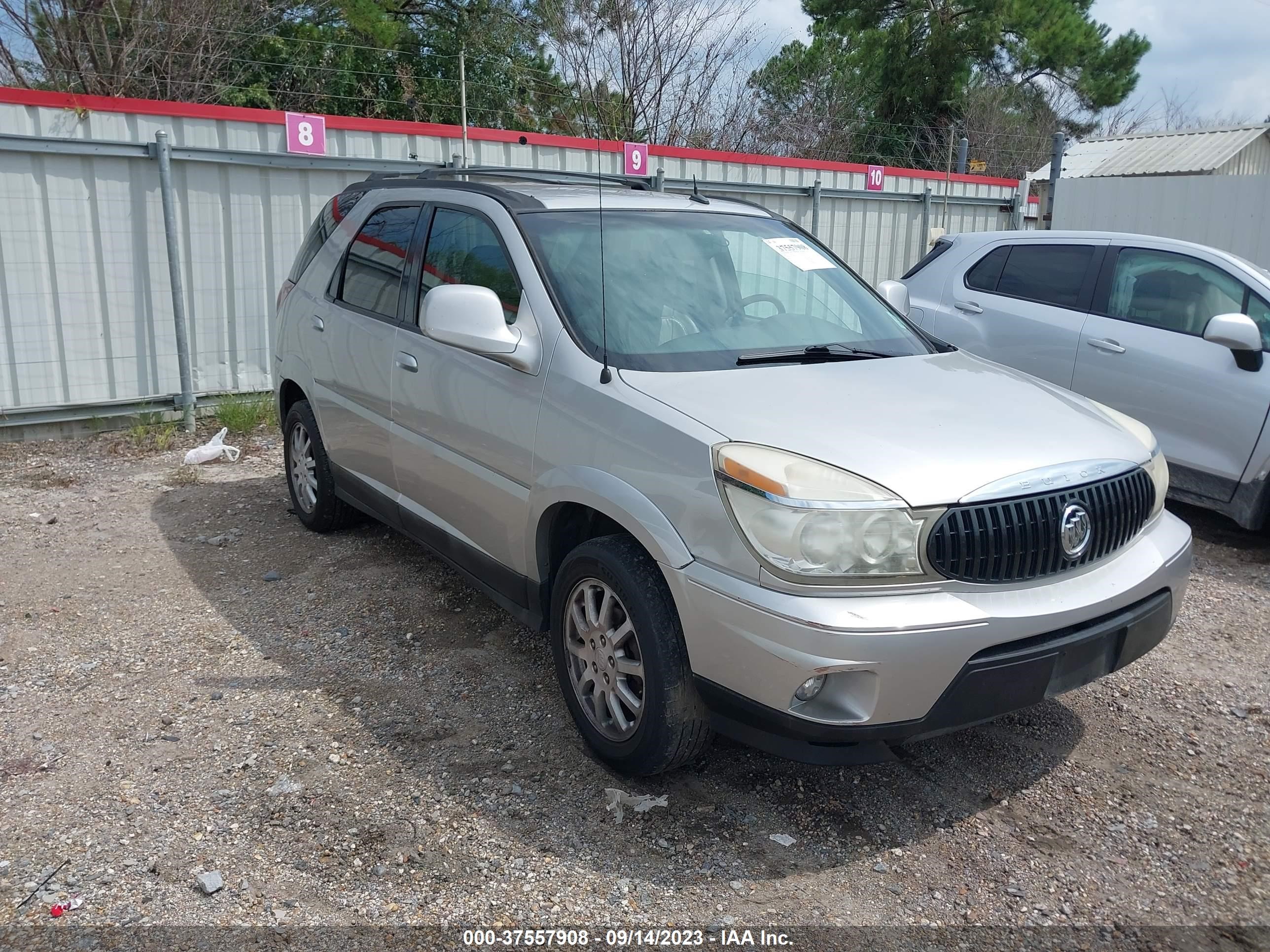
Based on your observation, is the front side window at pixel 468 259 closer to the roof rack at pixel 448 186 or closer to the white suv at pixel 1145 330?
the roof rack at pixel 448 186

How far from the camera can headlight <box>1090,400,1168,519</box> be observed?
3406 millimetres

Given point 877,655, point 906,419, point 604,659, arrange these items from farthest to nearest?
point 604,659 < point 906,419 < point 877,655

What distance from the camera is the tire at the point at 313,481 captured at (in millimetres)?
5379

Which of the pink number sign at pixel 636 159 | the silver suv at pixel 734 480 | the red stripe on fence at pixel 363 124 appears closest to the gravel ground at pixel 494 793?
the silver suv at pixel 734 480

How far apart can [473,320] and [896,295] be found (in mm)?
2191

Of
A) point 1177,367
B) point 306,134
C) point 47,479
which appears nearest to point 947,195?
point 1177,367

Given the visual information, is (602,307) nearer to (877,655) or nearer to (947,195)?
(877,655)

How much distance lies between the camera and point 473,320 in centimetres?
353

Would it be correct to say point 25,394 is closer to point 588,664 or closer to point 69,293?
point 69,293

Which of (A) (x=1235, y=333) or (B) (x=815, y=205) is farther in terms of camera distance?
(B) (x=815, y=205)

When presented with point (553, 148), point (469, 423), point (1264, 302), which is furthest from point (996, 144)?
point (469, 423)

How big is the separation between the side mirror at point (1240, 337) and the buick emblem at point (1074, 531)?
332 cm

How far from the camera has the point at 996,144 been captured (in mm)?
26203

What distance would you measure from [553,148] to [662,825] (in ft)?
25.3
